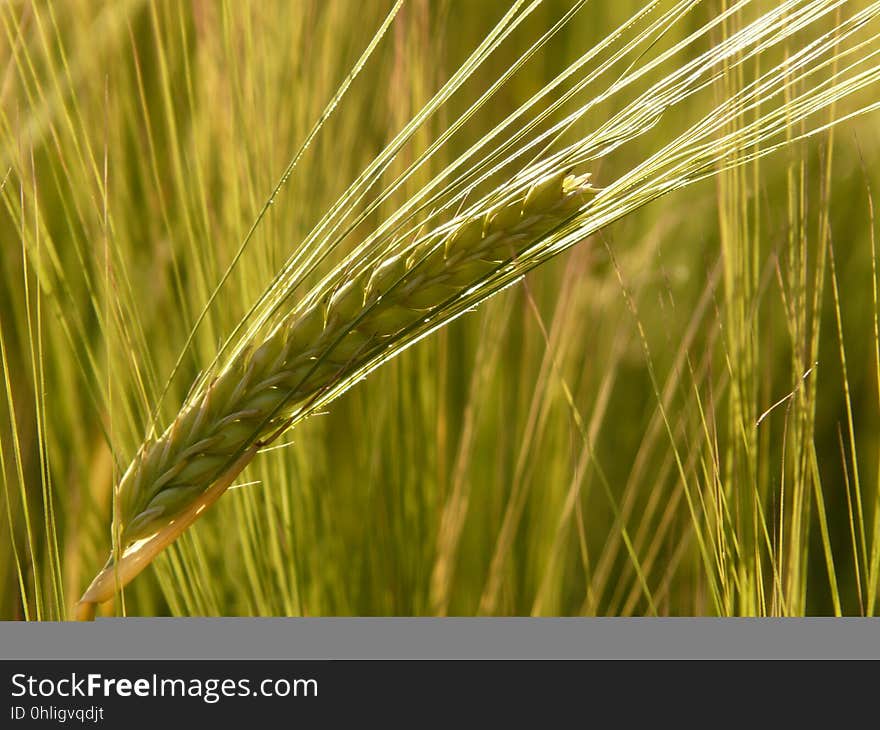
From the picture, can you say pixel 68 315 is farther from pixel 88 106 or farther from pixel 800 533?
pixel 800 533

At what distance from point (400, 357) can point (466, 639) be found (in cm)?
17

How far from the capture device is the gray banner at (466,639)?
42 centimetres

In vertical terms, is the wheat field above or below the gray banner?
above

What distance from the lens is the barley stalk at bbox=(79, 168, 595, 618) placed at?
36 cm

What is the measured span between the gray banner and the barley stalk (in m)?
0.06

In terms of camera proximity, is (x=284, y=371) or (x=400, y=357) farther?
(x=400, y=357)

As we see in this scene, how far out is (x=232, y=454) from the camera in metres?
0.37

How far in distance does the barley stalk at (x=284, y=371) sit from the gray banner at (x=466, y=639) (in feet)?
0.20

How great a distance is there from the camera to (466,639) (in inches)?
17.6

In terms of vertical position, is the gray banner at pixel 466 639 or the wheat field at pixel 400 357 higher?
the wheat field at pixel 400 357

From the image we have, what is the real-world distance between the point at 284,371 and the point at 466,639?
18 centimetres

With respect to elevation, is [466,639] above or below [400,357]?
below

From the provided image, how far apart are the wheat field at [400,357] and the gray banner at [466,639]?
2cm

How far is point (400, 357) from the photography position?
533mm
